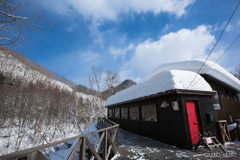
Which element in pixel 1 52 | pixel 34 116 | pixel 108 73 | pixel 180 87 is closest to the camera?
pixel 1 52

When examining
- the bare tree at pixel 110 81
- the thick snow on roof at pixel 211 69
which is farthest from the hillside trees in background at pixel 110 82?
the thick snow on roof at pixel 211 69

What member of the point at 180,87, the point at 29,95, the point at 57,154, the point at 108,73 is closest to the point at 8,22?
the point at 180,87

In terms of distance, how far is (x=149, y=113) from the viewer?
7391mm

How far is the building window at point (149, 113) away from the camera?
6907mm

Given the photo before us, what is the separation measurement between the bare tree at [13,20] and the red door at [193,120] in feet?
23.3

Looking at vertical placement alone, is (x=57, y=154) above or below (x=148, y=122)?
below

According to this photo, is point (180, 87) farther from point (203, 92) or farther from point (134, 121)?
point (134, 121)

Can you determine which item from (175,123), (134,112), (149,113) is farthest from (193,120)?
(134,112)

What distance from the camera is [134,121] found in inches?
352

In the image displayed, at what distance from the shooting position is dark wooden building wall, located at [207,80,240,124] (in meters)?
8.68

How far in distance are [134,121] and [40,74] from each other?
22.0 metres

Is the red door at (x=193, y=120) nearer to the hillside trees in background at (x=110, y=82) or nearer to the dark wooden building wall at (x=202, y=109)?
the dark wooden building wall at (x=202, y=109)

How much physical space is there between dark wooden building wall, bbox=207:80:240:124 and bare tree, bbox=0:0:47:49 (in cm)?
1128

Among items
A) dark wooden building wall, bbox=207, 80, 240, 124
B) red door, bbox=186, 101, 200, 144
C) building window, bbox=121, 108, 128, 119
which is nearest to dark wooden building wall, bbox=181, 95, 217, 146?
red door, bbox=186, 101, 200, 144
